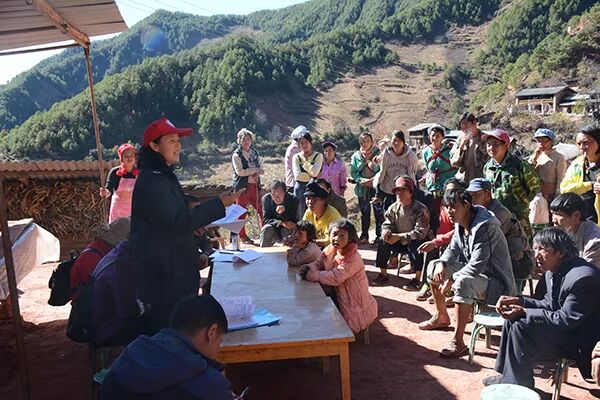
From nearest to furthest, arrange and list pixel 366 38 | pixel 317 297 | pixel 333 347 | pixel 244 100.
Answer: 1. pixel 333 347
2. pixel 317 297
3. pixel 244 100
4. pixel 366 38

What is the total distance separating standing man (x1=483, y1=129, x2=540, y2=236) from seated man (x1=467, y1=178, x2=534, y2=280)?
21.5 inches

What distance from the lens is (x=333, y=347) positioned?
8.20 ft

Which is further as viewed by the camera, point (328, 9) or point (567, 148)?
point (328, 9)

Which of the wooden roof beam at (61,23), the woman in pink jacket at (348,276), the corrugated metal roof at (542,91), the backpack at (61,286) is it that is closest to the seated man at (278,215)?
the woman in pink jacket at (348,276)

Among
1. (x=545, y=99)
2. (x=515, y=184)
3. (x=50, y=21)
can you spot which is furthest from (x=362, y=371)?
(x=545, y=99)

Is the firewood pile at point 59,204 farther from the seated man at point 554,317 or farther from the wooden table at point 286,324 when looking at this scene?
the seated man at point 554,317

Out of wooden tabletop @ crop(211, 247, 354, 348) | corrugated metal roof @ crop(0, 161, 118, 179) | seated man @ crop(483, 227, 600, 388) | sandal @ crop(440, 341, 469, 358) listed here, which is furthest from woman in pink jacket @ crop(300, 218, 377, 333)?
corrugated metal roof @ crop(0, 161, 118, 179)

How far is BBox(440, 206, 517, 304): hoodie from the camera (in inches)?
138

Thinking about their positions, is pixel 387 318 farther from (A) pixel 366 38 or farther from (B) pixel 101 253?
(A) pixel 366 38

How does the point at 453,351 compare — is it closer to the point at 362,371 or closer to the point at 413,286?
the point at 362,371

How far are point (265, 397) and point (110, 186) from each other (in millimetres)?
3268

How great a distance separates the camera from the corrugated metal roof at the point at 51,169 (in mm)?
7375

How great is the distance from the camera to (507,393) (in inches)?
91.5

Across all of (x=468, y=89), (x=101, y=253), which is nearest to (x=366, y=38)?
(x=468, y=89)
